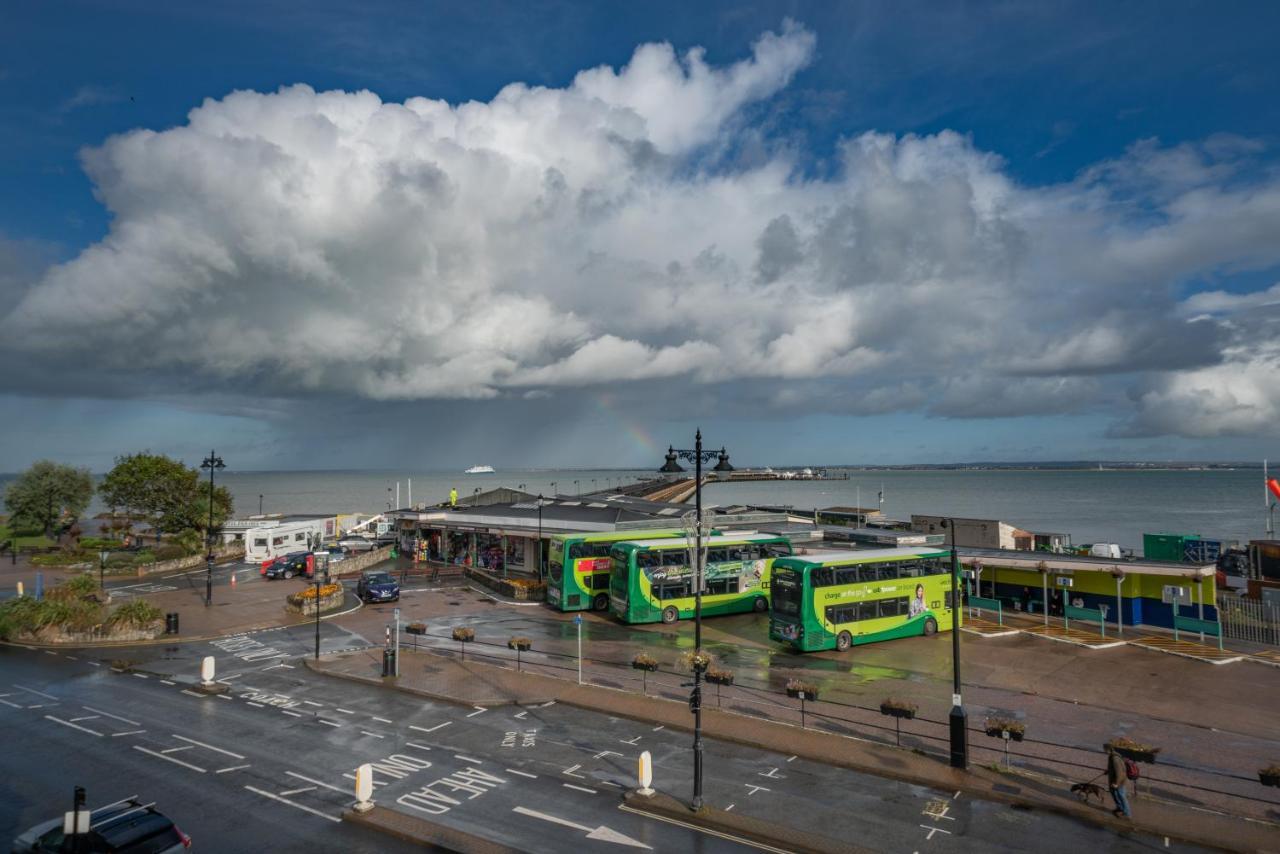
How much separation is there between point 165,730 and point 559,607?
22.0m

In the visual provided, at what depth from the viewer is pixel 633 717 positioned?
22844mm

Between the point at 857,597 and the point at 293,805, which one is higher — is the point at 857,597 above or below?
above

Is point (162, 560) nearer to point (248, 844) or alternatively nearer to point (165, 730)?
point (165, 730)

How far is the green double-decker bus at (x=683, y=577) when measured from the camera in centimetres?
3650

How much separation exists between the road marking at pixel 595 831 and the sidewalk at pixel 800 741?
6335 mm

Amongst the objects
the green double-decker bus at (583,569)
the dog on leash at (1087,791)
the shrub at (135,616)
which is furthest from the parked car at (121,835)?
the green double-decker bus at (583,569)

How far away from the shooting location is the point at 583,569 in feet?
133

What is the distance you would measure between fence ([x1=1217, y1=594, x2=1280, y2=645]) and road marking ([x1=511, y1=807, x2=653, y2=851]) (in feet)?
110

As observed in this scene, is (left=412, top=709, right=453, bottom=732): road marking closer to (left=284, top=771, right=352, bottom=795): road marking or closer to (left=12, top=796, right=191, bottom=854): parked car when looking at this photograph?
(left=284, top=771, right=352, bottom=795): road marking

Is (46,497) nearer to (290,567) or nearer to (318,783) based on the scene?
(290,567)

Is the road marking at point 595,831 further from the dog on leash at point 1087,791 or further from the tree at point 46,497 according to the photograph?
the tree at point 46,497

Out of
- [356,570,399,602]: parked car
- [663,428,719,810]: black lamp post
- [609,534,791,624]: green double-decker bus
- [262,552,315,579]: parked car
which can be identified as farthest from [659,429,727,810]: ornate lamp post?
[262,552,315,579]: parked car

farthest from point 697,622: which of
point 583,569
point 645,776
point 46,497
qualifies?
point 46,497

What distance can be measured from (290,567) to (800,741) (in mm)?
44948
